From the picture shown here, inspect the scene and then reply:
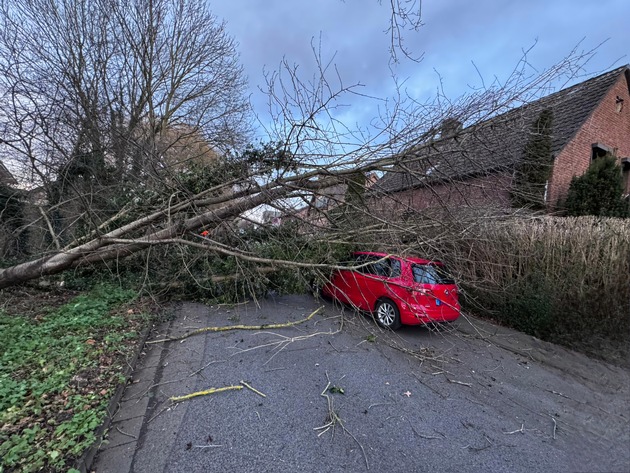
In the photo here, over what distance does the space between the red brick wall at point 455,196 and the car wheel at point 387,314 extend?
1662 millimetres

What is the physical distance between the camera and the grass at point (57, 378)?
81.7 inches

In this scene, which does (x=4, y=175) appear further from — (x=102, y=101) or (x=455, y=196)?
(x=455, y=196)

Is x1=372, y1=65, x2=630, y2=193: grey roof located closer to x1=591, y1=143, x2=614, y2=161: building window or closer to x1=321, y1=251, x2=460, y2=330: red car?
x1=321, y1=251, x2=460, y2=330: red car

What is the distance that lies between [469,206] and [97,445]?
502cm

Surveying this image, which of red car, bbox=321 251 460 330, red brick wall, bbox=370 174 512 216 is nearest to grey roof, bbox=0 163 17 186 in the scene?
red car, bbox=321 251 460 330

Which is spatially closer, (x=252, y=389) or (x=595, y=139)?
(x=252, y=389)

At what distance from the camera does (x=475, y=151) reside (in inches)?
→ 164

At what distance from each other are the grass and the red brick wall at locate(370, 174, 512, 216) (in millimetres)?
4195

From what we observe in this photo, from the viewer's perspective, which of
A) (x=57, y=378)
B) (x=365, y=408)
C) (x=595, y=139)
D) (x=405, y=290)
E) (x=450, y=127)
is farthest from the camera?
(x=595, y=139)

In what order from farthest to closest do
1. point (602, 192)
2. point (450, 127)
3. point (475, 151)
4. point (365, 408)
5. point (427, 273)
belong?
point (602, 192), point (427, 273), point (475, 151), point (450, 127), point (365, 408)

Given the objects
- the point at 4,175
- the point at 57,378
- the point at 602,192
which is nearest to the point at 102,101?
the point at 4,175

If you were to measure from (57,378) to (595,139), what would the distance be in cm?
1472

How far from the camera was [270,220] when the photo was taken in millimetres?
5621

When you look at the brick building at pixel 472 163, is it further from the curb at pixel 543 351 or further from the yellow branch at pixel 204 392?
the yellow branch at pixel 204 392
